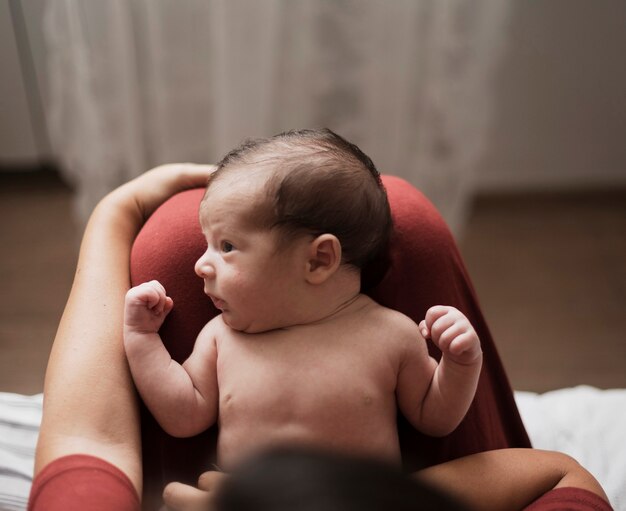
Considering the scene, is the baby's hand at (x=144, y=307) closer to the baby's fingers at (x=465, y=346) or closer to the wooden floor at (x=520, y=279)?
the baby's fingers at (x=465, y=346)

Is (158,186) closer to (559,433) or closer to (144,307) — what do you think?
(144,307)

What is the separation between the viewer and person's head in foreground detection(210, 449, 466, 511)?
0.47 meters

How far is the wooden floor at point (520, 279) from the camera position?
78.1 inches

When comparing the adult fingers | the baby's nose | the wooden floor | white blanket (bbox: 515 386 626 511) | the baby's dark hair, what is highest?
the baby's dark hair

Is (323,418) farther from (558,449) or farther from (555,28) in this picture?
(555,28)

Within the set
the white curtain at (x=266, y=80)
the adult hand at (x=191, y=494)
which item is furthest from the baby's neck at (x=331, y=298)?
the white curtain at (x=266, y=80)

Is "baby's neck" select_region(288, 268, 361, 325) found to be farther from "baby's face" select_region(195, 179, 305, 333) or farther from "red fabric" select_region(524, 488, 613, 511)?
"red fabric" select_region(524, 488, 613, 511)

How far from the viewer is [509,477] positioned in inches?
37.9

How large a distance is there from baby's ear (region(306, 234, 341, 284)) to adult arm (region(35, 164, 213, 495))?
0.85ft

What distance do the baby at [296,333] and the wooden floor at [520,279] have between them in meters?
0.99

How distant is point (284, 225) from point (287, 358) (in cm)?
17

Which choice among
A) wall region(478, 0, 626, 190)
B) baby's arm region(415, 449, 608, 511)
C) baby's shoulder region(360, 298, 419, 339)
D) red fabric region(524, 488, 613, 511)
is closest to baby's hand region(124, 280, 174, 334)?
baby's shoulder region(360, 298, 419, 339)

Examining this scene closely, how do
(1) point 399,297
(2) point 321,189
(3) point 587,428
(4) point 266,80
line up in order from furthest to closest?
(4) point 266,80
(3) point 587,428
(1) point 399,297
(2) point 321,189

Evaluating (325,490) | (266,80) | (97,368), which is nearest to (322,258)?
(97,368)
